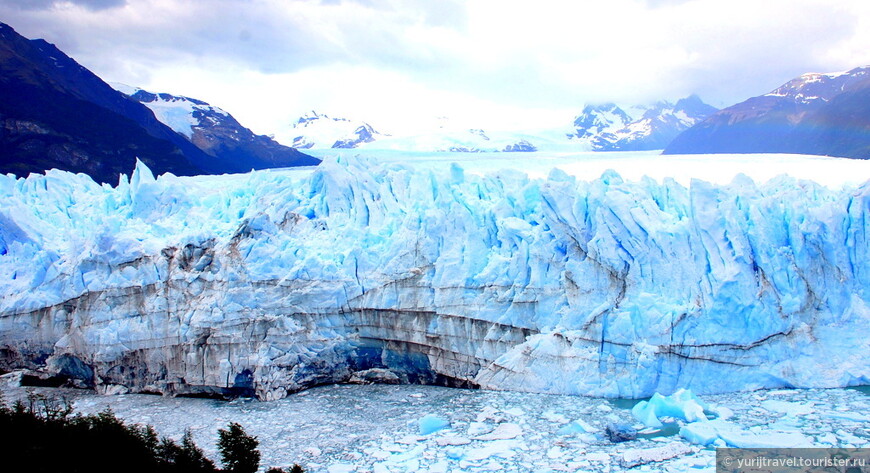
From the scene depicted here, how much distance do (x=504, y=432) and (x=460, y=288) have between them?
276cm

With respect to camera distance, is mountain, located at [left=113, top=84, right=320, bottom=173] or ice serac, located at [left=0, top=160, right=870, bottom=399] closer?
ice serac, located at [left=0, top=160, right=870, bottom=399]

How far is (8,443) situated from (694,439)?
7485 mm

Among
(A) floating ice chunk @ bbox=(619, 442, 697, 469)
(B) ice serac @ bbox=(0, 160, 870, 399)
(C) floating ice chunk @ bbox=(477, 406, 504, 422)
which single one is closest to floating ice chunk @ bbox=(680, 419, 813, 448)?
(A) floating ice chunk @ bbox=(619, 442, 697, 469)

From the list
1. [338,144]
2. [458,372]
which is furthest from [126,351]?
[338,144]

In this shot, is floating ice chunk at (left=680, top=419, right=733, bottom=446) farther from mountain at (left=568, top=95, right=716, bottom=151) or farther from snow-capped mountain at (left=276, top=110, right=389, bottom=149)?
snow-capped mountain at (left=276, top=110, right=389, bottom=149)

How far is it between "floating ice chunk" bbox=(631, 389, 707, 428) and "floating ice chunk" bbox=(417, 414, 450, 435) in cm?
253

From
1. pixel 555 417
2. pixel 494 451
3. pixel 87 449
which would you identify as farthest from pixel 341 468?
pixel 555 417

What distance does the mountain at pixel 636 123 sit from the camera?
61594mm

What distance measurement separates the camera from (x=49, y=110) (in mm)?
25953

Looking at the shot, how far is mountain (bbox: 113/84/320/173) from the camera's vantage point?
114 feet

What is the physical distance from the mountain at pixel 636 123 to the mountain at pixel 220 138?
26320mm

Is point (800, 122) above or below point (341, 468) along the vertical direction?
above

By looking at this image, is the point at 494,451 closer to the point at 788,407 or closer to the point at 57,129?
the point at 788,407

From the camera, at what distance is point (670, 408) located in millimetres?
8211
